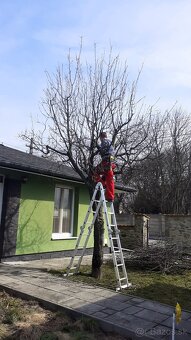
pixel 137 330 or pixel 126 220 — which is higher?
pixel 126 220

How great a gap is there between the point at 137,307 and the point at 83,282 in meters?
2.00

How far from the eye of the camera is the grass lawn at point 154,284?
7.17 m

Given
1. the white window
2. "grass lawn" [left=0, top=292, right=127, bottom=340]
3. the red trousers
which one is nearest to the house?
the white window

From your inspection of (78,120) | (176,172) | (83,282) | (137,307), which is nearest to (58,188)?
(78,120)

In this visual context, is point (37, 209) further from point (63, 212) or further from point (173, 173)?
point (173, 173)

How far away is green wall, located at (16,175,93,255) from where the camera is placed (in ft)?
35.4

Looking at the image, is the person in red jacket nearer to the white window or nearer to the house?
the house

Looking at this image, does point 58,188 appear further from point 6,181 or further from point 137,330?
point 137,330

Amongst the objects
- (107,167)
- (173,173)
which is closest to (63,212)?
(107,167)

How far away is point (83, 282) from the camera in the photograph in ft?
26.1

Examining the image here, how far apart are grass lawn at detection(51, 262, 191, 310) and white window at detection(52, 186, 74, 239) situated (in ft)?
9.30

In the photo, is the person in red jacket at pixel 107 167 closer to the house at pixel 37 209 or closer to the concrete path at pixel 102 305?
the concrete path at pixel 102 305

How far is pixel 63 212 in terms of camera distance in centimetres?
1279

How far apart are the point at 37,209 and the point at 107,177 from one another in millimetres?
3867
